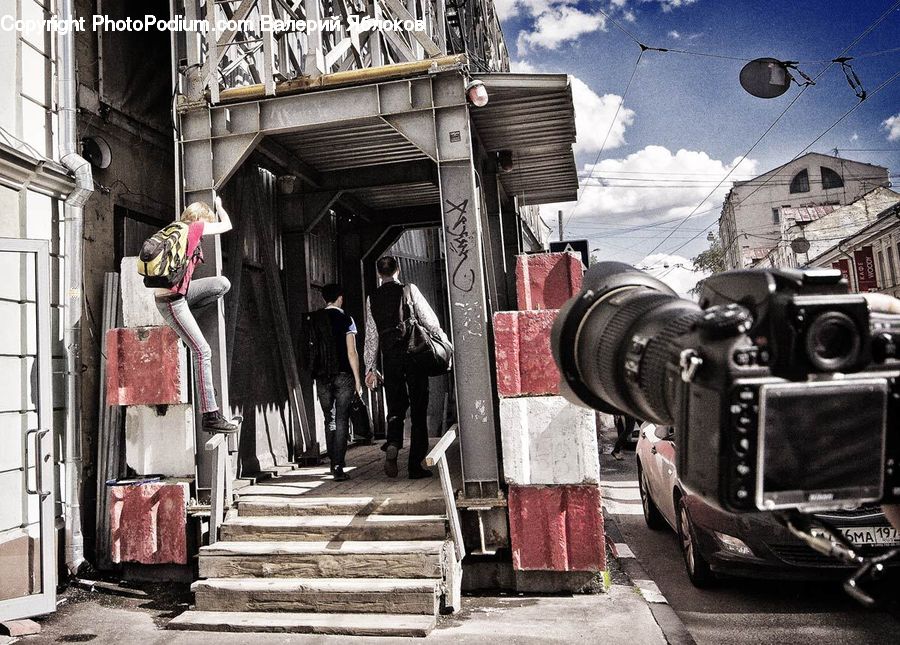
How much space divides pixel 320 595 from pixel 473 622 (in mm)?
1164

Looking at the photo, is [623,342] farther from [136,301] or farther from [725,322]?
[136,301]

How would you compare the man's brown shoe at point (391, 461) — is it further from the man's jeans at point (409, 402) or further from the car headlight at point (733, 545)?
the car headlight at point (733, 545)

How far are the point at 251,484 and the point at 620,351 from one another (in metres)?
5.47

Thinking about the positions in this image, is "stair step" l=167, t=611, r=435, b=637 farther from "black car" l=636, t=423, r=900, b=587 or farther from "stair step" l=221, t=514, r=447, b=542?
"black car" l=636, t=423, r=900, b=587

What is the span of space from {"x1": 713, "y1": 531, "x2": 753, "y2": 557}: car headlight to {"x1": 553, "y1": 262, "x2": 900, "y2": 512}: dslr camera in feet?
13.3

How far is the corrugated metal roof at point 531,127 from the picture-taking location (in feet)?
19.2

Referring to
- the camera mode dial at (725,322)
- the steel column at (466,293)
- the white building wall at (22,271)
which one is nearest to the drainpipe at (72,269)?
the white building wall at (22,271)

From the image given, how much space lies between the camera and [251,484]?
6434 mm

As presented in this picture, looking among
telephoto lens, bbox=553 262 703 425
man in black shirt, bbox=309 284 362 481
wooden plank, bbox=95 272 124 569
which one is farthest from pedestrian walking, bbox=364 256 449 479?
telephoto lens, bbox=553 262 703 425

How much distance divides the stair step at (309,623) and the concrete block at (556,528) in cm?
110

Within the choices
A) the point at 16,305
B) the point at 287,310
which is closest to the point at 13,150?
the point at 16,305

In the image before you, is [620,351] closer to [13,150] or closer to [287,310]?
[13,150]

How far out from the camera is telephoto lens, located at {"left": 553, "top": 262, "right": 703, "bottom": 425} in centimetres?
161

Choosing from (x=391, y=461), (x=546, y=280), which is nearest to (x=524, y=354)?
(x=546, y=280)
